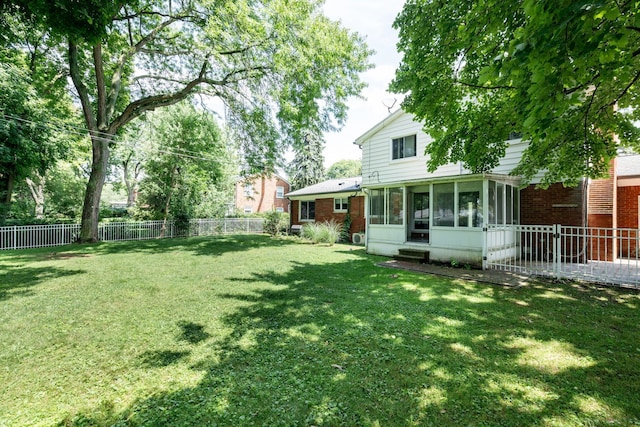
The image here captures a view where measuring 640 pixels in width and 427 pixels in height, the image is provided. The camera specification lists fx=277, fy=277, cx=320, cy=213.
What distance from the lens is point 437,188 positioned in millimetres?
9812

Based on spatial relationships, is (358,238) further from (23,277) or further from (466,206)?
(23,277)

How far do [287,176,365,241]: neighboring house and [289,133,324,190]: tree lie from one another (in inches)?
703

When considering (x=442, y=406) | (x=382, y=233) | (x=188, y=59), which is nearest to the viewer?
(x=442, y=406)

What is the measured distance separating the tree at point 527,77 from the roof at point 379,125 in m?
5.92

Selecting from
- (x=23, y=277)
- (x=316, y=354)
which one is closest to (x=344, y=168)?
(x=23, y=277)

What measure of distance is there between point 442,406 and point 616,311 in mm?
4736

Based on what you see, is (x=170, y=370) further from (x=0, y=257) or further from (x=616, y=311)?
(x=0, y=257)

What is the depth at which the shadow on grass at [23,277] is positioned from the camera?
5.92 metres

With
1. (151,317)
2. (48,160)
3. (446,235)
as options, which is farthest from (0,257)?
(446,235)


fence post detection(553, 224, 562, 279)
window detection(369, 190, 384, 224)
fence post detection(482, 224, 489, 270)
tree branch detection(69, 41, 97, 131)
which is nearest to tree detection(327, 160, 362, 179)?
tree branch detection(69, 41, 97, 131)

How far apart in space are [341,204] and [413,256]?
772cm

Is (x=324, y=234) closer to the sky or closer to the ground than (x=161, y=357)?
closer to the sky

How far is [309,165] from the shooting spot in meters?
37.6

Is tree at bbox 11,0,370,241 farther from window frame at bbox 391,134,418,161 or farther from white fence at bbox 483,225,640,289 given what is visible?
white fence at bbox 483,225,640,289
